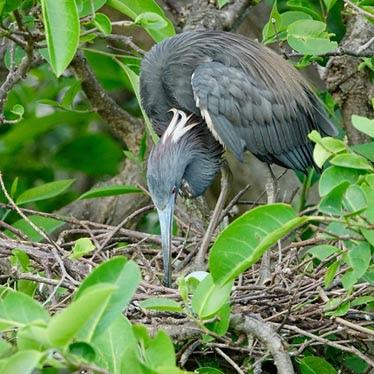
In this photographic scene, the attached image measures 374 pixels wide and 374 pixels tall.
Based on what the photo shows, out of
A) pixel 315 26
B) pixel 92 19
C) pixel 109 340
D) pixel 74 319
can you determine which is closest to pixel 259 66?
pixel 315 26

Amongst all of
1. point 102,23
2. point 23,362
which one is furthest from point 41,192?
point 23,362

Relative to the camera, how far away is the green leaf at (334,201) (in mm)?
2240

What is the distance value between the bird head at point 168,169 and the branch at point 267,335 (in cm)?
75

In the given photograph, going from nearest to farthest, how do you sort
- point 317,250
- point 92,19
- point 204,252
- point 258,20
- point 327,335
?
point 317,250
point 327,335
point 92,19
point 204,252
point 258,20

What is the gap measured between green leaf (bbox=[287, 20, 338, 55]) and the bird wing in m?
0.45

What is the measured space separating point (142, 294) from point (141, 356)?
1067 mm

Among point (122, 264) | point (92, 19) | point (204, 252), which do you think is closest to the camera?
point (122, 264)

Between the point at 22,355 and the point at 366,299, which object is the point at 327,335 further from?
the point at 22,355

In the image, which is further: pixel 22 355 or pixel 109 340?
pixel 109 340

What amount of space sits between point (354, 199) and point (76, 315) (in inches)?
30.1

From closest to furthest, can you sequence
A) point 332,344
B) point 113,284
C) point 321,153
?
point 113,284, point 321,153, point 332,344

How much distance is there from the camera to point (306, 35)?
11.5ft

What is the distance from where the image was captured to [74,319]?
5.66ft

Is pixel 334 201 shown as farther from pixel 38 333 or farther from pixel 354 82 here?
pixel 354 82
